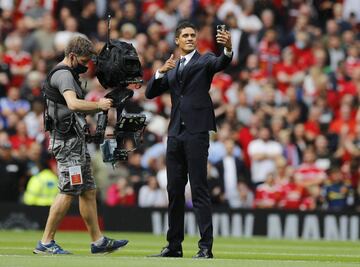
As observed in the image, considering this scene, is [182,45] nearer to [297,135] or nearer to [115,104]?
[115,104]

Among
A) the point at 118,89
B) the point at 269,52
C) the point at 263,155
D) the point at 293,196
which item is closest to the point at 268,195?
the point at 293,196

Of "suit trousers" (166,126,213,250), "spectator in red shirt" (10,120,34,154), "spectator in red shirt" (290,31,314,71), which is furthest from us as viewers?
"spectator in red shirt" (290,31,314,71)

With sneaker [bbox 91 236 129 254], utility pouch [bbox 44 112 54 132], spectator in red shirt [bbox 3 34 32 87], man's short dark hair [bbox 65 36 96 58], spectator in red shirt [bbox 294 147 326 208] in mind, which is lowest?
sneaker [bbox 91 236 129 254]

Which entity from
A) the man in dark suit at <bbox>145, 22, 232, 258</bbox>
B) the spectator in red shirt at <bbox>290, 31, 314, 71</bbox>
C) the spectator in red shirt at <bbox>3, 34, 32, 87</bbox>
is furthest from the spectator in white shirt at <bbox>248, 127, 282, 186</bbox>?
the man in dark suit at <bbox>145, 22, 232, 258</bbox>

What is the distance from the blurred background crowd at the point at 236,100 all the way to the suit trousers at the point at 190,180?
A: 776cm

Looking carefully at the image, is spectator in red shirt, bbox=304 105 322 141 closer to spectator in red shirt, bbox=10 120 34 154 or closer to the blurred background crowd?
the blurred background crowd

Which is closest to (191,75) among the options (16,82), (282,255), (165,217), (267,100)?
(282,255)

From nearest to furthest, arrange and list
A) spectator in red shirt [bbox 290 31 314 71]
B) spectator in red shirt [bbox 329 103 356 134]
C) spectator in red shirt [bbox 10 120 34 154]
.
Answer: spectator in red shirt [bbox 329 103 356 134] → spectator in red shirt [bbox 10 120 34 154] → spectator in red shirt [bbox 290 31 314 71]

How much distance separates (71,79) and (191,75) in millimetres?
1255

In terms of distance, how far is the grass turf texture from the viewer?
11617mm

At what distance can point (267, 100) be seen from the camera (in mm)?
22750

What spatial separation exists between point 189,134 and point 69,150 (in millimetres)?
1294

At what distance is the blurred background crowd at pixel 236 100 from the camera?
2117 cm

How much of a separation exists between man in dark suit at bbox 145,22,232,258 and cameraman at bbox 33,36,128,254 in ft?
2.44
